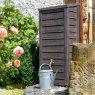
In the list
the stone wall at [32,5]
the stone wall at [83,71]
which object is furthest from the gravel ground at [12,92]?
the stone wall at [32,5]

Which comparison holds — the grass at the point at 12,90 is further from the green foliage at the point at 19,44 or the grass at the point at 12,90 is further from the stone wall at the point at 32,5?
the stone wall at the point at 32,5

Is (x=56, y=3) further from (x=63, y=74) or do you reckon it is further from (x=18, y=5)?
(x=63, y=74)

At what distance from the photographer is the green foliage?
759cm

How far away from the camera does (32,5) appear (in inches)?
347

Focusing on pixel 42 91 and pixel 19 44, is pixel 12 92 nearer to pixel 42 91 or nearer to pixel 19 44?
pixel 42 91

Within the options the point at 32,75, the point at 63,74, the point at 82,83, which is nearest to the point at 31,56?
the point at 32,75

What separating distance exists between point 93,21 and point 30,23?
212 centimetres

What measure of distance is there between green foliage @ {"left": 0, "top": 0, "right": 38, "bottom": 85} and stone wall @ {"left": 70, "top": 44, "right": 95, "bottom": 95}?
6.76 feet

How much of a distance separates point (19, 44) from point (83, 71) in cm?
243

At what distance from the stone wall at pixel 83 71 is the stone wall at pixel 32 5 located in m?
3.31

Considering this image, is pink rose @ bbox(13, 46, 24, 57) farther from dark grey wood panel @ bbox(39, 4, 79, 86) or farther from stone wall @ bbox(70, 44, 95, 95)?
stone wall @ bbox(70, 44, 95, 95)

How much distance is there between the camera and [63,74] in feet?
23.4

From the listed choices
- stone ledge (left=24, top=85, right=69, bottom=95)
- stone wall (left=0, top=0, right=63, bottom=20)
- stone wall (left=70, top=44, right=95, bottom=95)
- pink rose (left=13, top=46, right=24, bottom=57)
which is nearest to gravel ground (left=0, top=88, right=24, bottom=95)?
stone ledge (left=24, top=85, right=69, bottom=95)

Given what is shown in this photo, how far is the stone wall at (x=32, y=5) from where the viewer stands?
877 cm
